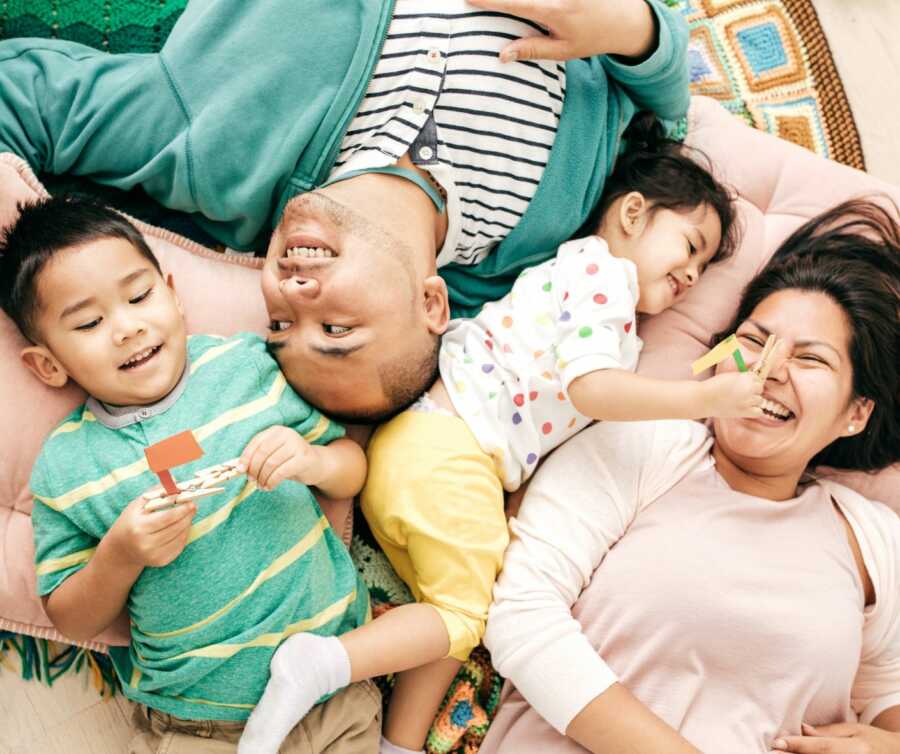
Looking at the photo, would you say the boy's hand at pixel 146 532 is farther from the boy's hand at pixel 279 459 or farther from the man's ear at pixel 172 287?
the man's ear at pixel 172 287

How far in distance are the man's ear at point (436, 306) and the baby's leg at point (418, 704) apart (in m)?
0.55

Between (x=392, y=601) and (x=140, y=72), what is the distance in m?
0.98

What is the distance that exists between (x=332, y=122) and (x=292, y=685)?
2.89ft

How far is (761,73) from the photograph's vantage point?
1791 millimetres

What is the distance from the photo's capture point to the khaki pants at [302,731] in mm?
1222

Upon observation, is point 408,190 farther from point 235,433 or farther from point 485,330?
point 235,433

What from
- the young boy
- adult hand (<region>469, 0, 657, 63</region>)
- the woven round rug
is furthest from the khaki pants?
the woven round rug

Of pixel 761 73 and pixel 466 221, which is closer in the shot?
pixel 466 221

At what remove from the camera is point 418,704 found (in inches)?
53.2

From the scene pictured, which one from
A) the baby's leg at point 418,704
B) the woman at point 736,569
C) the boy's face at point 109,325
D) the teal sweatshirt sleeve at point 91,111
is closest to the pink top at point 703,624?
the woman at point 736,569

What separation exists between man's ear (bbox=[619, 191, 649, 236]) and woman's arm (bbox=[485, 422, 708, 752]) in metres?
0.35

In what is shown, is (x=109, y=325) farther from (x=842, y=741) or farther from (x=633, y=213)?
(x=842, y=741)

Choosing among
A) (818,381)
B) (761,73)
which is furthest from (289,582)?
(761,73)

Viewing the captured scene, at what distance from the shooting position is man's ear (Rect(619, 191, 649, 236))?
1453mm
